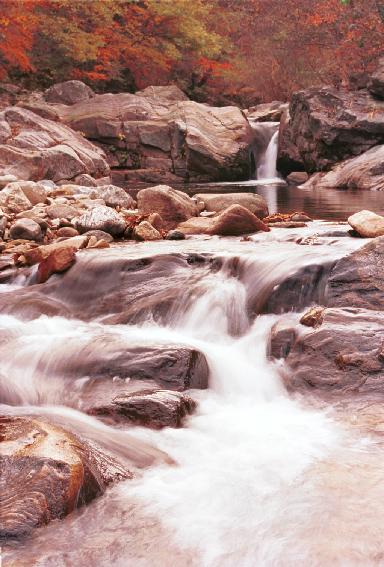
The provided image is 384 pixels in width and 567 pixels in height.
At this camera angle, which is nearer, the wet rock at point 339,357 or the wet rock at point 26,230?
the wet rock at point 339,357

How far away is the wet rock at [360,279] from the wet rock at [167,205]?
4619 millimetres

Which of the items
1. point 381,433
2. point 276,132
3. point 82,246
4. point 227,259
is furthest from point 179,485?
point 276,132

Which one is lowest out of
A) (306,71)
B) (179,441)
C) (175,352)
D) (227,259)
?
(179,441)

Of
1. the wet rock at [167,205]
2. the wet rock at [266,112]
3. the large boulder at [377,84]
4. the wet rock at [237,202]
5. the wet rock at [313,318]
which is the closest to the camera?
the wet rock at [313,318]

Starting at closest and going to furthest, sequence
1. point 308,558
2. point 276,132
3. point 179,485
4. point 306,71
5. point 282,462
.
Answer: point 308,558 → point 179,485 → point 282,462 → point 276,132 → point 306,71

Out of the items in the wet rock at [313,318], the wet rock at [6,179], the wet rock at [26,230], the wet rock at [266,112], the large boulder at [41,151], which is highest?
the wet rock at [266,112]

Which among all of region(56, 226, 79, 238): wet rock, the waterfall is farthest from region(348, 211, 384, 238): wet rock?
the waterfall

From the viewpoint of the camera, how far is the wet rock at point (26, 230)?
27.5 feet

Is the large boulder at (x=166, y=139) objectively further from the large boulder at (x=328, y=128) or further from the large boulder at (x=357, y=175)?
the large boulder at (x=357, y=175)

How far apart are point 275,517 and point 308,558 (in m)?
0.34

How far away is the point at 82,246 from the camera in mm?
7516

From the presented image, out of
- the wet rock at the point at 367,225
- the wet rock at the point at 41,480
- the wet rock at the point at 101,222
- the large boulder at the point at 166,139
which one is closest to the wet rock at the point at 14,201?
the wet rock at the point at 101,222

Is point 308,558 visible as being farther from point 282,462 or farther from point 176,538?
point 282,462

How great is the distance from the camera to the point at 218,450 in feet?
11.8
